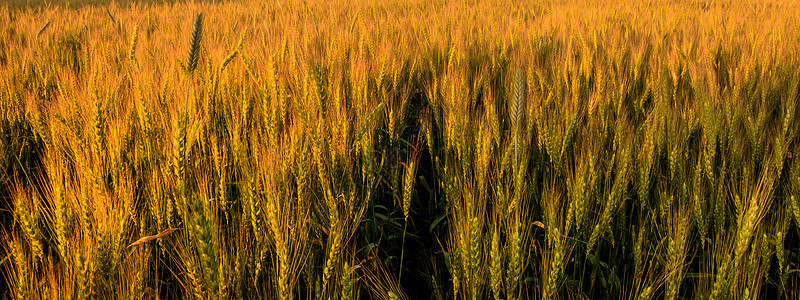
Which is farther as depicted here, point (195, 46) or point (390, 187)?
point (390, 187)

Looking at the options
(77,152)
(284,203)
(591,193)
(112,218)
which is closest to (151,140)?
(77,152)

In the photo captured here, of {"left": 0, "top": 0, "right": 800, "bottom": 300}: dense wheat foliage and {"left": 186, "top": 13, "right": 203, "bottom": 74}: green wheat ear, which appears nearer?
{"left": 0, "top": 0, "right": 800, "bottom": 300}: dense wheat foliage

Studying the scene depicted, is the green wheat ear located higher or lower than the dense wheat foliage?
higher

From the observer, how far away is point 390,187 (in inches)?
51.8

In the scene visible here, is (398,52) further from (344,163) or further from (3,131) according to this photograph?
(3,131)

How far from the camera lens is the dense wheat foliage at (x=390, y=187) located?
Answer: 836mm

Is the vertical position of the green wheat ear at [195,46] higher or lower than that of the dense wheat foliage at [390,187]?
higher

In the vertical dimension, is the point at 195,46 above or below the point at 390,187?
above

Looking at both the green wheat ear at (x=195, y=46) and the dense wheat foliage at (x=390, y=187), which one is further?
the green wheat ear at (x=195, y=46)

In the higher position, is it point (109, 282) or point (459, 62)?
point (459, 62)

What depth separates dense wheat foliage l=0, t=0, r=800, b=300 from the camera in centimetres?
84

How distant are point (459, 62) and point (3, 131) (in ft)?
5.46

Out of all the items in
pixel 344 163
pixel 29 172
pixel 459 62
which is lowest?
pixel 29 172

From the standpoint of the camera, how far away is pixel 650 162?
46.0 inches
